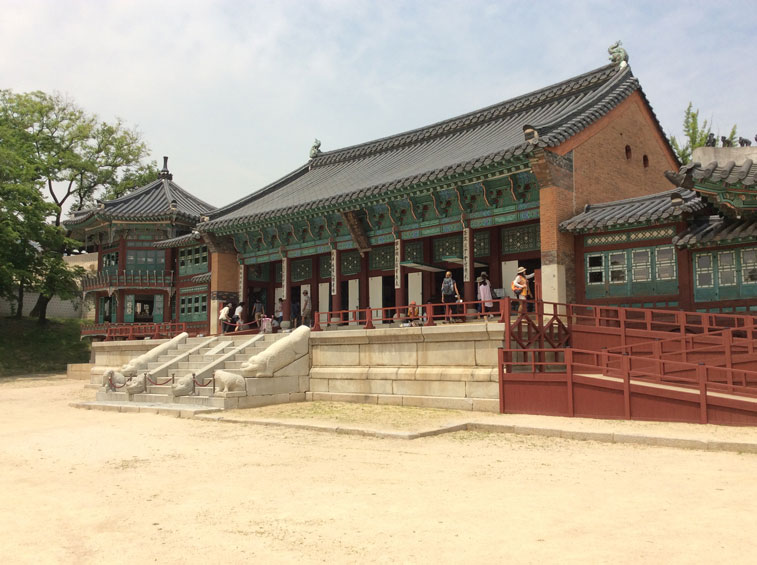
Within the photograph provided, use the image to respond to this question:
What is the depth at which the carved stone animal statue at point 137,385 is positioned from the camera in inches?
770

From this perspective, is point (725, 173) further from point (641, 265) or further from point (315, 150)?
point (315, 150)

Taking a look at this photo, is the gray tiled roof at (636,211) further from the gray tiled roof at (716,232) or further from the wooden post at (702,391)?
the wooden post at (702,391)

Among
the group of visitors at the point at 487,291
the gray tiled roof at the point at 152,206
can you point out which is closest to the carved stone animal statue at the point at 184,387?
the group of visitors at the point at 487,291

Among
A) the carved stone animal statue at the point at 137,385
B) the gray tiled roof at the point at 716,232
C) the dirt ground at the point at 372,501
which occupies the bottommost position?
the dirt ground at the point at 372,501

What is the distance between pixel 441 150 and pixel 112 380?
15.0 metres

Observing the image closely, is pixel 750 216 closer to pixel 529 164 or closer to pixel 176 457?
pixel 529 164

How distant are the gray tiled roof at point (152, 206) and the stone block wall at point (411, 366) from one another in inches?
662

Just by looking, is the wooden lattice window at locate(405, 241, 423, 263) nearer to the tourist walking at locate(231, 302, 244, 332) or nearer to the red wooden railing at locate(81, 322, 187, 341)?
the tourist walking at locate(231, 302, 244, 332)

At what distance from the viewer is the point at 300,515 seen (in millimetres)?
7355

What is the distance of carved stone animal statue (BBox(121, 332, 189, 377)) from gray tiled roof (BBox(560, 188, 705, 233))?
45.8ft

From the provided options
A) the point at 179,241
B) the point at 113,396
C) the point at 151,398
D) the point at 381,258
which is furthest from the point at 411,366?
the point at 179,241

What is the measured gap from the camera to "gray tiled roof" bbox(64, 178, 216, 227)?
34.8 metres

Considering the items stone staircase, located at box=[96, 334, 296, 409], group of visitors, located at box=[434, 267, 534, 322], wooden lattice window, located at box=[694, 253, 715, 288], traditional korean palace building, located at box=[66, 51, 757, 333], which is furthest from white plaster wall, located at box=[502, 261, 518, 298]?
stone staircase, located at box=[96, 334, 296, 409]

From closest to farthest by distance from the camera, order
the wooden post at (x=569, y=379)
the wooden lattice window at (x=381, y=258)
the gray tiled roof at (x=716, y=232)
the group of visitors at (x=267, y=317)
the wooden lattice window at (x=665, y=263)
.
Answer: the wooden post at (x=569, y=379) < the gray tiled roof at (x=716, y=232) < the wooden lattice window at (x=665, y=263) < the group of visitors at (x=267, y=317) < the wooden lattice window at (x=381, y=258)
